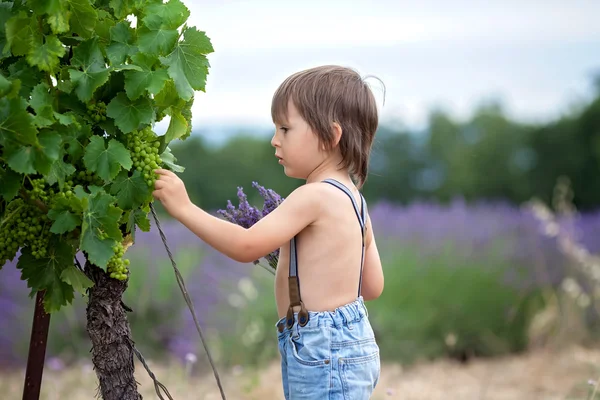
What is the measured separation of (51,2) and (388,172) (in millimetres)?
10048

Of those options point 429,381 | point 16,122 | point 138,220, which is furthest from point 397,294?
point 16,122

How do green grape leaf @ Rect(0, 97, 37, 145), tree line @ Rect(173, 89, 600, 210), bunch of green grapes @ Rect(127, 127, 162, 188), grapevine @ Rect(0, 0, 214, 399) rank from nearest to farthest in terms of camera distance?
green grape leaf @ Rect(0, 97, 37, 145) < grapevine @ Rect(0, 0, 214, 399) < bunch of green grapes @ Rect(127, 127, 162, 188) < tree line @ Rect(173, 89, 600, 210)

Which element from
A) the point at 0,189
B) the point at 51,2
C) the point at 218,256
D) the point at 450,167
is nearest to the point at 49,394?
the point at 218,256

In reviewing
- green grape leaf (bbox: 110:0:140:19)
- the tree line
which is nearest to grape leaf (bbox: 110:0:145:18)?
green grape leaf (bbox: 110:0:140:19)

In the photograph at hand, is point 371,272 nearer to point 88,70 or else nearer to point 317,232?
point 317,232

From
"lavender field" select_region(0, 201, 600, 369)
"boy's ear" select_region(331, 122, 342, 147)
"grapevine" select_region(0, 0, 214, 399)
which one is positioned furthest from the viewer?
"lavender field" select_region(0, 201, 600, 369)

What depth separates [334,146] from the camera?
6.17 ft

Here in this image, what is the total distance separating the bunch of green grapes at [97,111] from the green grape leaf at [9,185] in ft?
0.70

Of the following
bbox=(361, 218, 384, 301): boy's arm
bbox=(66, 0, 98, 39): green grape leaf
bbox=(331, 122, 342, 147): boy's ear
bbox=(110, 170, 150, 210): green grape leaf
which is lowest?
bbox=(361, 218, 384, 301): boy's arm

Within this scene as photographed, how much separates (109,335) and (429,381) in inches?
104

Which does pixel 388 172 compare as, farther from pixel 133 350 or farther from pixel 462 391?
pixel 133 350

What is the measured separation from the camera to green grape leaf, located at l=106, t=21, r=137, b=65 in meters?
1.60

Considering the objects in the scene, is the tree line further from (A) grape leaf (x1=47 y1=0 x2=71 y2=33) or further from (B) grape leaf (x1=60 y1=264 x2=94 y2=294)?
(A) grape leaf (x1=47 y1=0 x2=71 y2=33)

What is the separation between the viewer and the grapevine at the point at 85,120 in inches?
60.1
